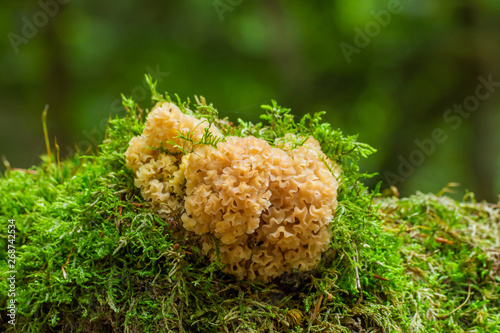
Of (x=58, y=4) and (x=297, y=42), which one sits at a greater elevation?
(x=297, y=42)

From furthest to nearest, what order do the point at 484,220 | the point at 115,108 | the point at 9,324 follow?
the point at 115,108, the point at 484,220, the point at 9,324

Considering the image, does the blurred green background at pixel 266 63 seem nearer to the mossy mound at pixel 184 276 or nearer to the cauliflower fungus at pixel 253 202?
the mossy mound at pixel 184 276

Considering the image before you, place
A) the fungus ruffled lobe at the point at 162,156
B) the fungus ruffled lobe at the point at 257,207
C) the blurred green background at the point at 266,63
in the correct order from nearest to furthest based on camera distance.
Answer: the fungus ruffled lobe at the point at 257,207 < the fungus ruffled lobe at the point at 162,156 < the blurred green background at the point at 266,63

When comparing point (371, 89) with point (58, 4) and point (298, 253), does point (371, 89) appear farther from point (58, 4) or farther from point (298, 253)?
point (298, 253)

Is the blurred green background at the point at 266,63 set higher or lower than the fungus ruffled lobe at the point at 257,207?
higher

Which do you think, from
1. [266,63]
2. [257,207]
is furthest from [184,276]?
[266,63]

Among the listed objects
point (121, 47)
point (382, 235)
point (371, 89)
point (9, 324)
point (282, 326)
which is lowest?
point (9, 324)

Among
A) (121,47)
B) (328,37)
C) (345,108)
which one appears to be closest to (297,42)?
(328,37)

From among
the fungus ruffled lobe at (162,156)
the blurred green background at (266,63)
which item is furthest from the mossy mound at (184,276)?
the blurred green background at (266,63)
